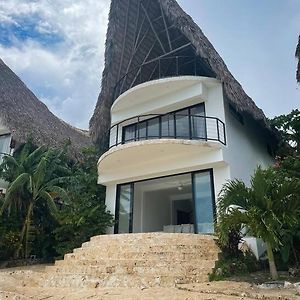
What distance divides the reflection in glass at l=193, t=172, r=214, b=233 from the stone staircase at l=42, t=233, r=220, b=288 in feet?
5.23

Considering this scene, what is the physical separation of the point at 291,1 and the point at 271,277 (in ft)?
27.5

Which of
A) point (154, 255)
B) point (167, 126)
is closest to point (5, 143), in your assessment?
point (167, 126)

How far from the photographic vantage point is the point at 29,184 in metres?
11.1

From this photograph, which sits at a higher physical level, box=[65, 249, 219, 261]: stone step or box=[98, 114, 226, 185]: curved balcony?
box=[98, 114, 226, 185]: curved balcony

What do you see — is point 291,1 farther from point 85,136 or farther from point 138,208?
point 85,136

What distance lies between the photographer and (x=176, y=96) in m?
12.2

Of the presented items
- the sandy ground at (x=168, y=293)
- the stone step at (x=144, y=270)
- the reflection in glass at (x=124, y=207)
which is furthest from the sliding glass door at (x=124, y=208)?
the sandy ground at (x=168, y=293)

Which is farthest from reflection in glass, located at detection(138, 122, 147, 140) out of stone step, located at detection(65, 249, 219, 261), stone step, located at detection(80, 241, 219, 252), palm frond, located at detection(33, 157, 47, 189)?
stone step, located at detection(65, 249, 219, 261)

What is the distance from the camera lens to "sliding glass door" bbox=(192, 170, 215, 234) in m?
10.1

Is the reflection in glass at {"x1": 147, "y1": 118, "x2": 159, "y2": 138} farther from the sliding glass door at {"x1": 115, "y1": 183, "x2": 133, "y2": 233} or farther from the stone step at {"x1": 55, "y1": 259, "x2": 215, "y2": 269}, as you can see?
the stone step at {"x1": 55, "y1": 259, "x2": 215, "y2": 269}

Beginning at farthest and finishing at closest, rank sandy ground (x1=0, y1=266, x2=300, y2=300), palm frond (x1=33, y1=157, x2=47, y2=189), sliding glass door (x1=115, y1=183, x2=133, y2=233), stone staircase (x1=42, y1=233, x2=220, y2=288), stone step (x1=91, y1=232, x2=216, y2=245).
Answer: sliding glass door (x1=115, y1=183, x2=133, y2=233) → palm frond (x1=33, y1=157, x2=47, y2=189) → stone step (x1=91, y1=232, x2=216, y2=245) → stone staircase (x1=42, y1=233, x2=220, y2=288) → sandy ground (x1=0, y1=266, x2=300, y2=300)

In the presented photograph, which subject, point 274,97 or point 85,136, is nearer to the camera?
point 274,97

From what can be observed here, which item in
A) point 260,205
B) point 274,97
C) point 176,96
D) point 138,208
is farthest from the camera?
point 274,97

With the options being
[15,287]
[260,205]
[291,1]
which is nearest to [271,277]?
[260,205]
